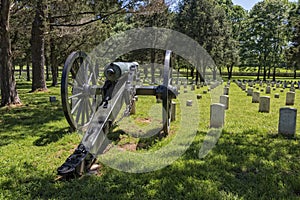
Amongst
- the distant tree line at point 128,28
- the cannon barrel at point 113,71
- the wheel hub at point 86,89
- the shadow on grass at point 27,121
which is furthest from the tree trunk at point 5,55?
the cannon barrel at point 113,71

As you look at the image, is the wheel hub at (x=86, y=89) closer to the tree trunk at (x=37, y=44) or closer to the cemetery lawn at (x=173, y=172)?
the cemetery lawn at (x=173, y=172)

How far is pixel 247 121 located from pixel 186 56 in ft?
63.7

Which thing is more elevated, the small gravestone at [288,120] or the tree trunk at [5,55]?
the tree trunk at [5,55]

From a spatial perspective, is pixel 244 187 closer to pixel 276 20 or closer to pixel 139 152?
pixel 139 152

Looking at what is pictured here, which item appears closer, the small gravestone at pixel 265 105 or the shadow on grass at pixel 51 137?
the shadow on grass at pixel 51 137

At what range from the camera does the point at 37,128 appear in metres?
5.86

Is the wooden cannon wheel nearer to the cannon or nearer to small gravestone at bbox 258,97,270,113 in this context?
the cannon

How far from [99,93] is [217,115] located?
9.08 feet

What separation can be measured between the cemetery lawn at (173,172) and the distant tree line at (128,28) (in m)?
4.39

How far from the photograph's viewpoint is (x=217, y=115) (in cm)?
609

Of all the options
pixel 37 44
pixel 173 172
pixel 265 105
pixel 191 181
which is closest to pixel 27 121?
pixel 173 172

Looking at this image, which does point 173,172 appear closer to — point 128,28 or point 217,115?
point 217,115

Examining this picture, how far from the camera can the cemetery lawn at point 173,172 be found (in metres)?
2.96

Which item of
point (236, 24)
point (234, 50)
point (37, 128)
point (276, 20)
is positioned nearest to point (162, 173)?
point (37, 128)
